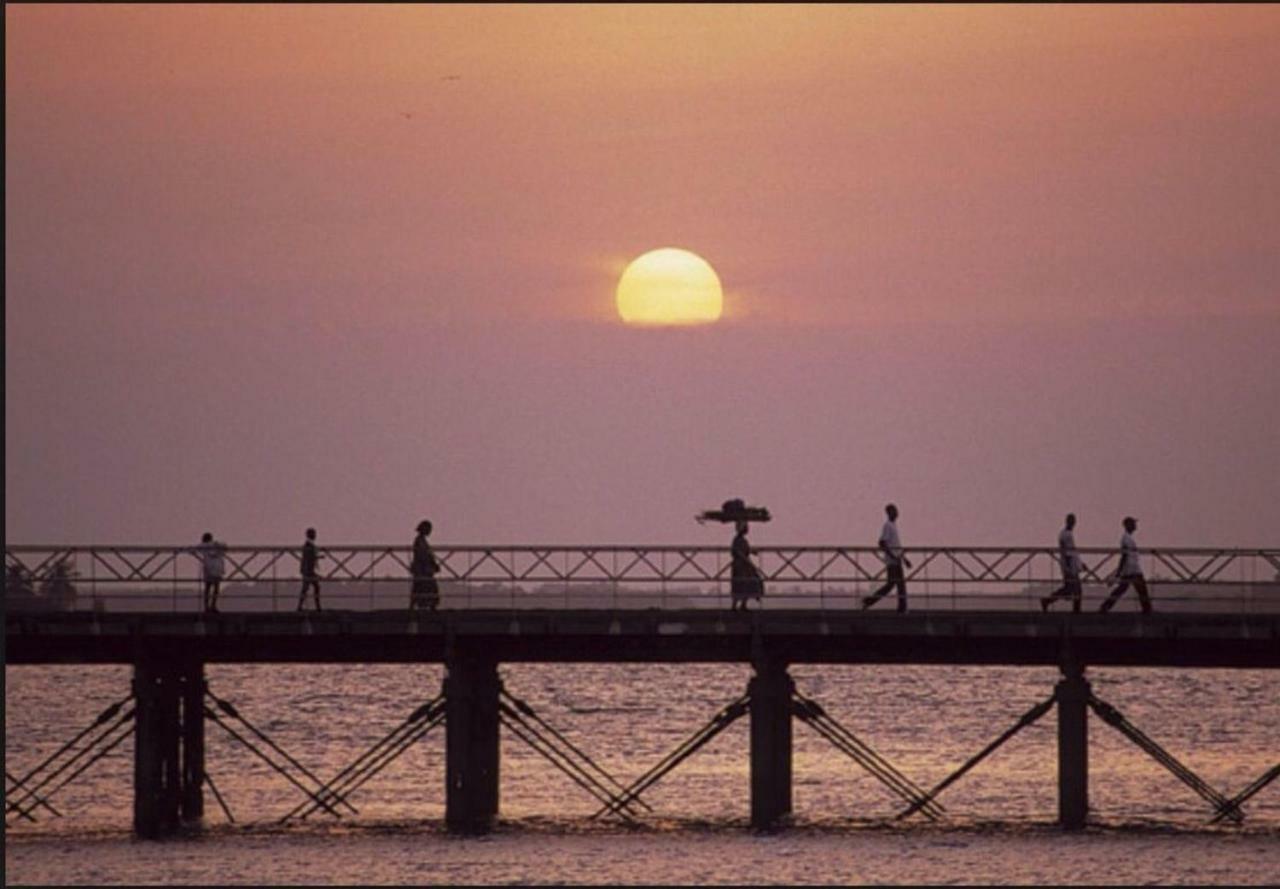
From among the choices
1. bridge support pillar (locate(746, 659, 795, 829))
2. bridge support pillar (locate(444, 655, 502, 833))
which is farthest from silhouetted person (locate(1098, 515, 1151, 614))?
bridge support pillar (locate(444, 655, 502, 833))

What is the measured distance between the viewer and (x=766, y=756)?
59344mm

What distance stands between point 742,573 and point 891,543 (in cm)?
292

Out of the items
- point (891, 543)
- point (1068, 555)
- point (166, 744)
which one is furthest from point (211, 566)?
point (1068, 555)

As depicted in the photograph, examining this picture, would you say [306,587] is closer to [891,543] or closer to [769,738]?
[769,738]

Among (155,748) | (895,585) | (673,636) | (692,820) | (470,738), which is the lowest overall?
(692,820)

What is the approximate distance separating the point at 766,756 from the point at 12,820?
732 inches

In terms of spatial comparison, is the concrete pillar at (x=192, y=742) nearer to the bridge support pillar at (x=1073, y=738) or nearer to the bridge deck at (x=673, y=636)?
the bridge deck at (x=673, y=636)

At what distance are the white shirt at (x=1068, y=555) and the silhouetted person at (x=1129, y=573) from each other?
2.62 ft

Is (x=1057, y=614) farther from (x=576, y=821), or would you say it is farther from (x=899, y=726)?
(x=899, y=726)

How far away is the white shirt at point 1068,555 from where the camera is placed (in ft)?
191

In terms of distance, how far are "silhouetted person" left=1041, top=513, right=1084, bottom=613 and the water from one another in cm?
492

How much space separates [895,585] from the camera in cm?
5875

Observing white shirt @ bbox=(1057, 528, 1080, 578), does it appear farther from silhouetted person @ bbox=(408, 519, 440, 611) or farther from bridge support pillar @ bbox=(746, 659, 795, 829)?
silhouetted person @ bbox=(408, 519, 440, 611)

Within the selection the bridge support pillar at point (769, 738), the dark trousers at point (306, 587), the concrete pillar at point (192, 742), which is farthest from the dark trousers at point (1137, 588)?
the concrete pillar at point (192, 742)
